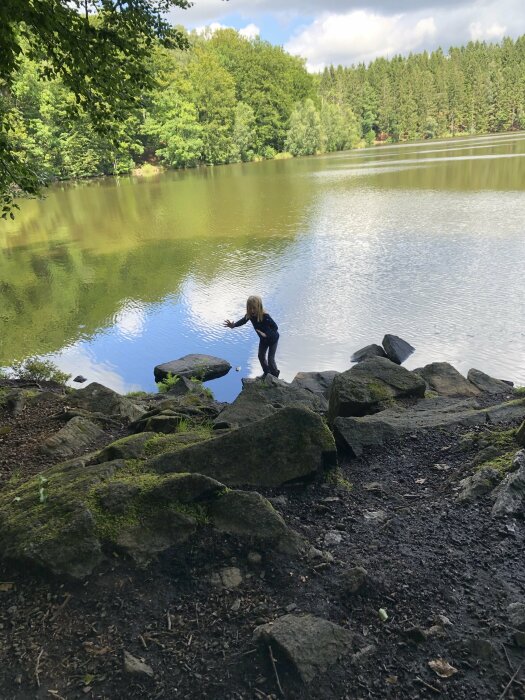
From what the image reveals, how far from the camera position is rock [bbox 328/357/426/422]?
286 inches

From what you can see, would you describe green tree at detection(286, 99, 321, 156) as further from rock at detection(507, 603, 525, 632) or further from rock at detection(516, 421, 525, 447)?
rock at detection(507, 603, 525, 632)

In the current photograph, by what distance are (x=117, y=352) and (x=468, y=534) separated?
1202cm

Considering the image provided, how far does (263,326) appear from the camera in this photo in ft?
36.3

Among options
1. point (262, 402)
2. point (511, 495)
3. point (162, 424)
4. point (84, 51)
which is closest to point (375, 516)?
point (511, 495)

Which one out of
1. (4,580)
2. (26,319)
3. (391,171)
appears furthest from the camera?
(391,171)

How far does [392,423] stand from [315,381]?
16.7 ft

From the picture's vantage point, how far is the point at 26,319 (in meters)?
17.1

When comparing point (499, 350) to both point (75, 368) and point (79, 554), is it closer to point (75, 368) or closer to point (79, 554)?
point (75, 368)

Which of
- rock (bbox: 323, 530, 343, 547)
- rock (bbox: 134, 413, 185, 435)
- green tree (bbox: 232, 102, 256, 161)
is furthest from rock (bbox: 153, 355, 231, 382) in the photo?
green tree (bbox: 232, 102, 256, 161)

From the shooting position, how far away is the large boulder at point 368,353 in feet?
41.2

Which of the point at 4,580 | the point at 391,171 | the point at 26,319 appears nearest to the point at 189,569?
the point at 4,580

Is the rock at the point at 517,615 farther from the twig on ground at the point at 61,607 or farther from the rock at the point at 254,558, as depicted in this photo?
the twig on ground at the point at 61,607

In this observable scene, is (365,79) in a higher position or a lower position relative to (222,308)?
higher

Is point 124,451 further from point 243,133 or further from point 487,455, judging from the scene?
point 243,133
